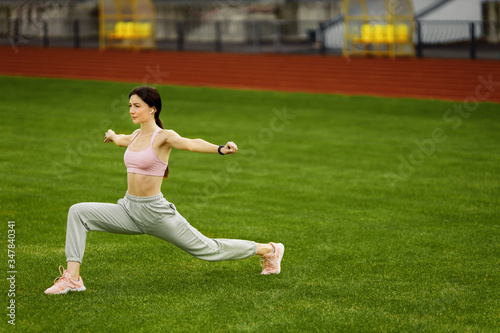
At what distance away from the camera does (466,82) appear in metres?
21.2

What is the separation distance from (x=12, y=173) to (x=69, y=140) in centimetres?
307

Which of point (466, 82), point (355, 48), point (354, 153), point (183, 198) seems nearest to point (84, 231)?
point (183, 198)

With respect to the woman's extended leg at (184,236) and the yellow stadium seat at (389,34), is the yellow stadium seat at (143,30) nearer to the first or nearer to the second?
the yellow stadium seat at (389,34)

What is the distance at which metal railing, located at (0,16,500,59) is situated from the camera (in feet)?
84.7

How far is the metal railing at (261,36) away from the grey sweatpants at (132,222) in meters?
18.9

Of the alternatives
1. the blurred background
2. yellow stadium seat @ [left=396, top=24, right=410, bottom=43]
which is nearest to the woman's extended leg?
the blurred background

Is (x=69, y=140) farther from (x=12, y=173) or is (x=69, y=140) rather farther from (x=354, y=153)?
(x=354, y=153)

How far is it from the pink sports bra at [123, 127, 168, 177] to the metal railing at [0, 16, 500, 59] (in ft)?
62.0

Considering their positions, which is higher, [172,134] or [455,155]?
[172,134]

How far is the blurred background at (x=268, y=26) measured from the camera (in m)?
26.2

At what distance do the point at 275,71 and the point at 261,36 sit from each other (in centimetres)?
853

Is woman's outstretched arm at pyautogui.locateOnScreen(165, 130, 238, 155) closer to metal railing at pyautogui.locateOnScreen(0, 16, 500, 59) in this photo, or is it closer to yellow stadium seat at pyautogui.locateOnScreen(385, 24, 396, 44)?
metal railing at pyautogui.locateOnScreen(0, 16, 500, 59)

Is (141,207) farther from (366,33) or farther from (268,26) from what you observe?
(268,26)

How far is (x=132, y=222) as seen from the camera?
6.12 metres
